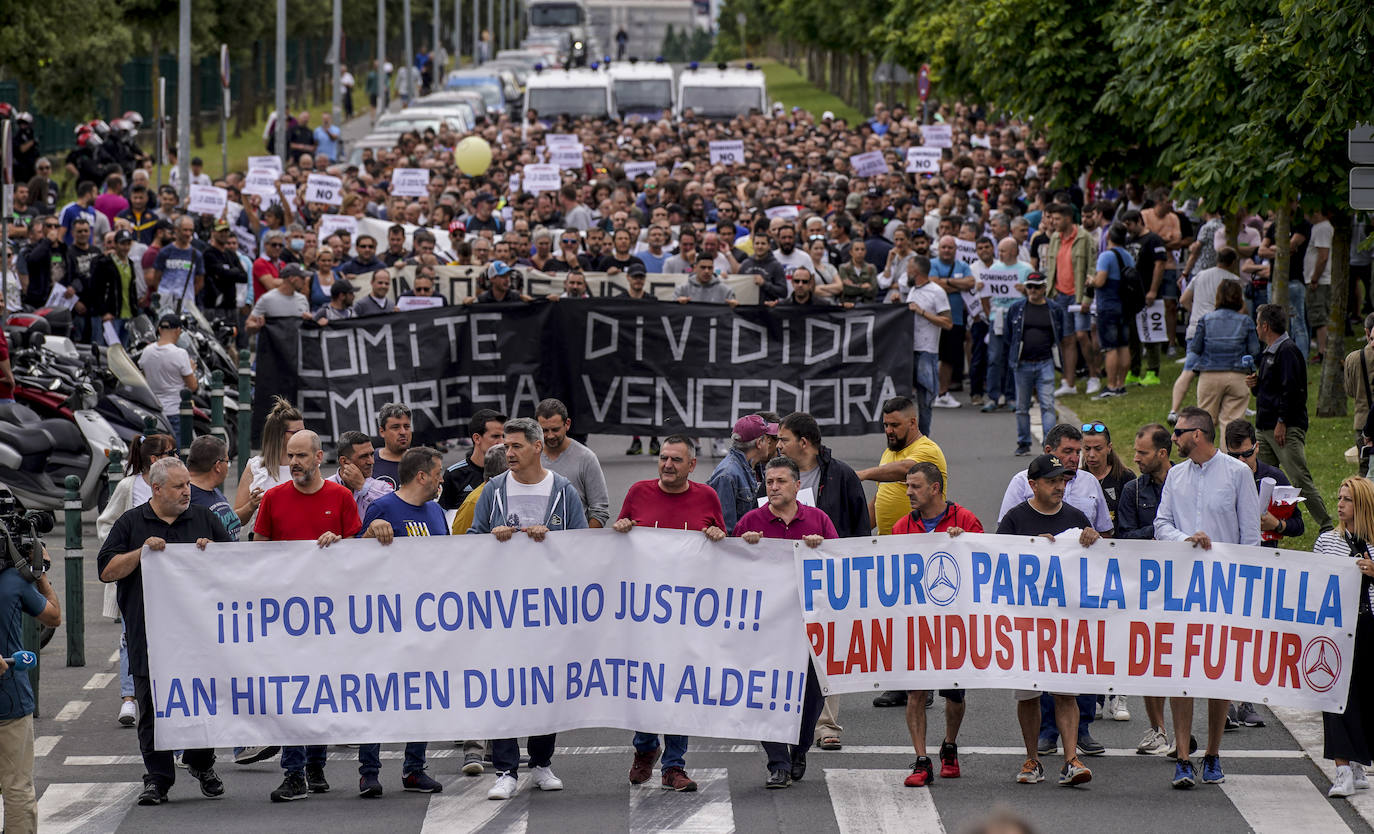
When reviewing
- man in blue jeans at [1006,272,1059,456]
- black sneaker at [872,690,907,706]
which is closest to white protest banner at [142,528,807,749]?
black sneaker at [872,690,907,706]

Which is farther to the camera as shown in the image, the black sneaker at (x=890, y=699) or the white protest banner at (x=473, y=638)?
the black sneaker at (x=890, y=699)

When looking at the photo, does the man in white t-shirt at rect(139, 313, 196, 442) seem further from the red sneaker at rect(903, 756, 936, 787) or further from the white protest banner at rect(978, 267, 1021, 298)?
the red sneaker at rect(903, 756, 936, 787)

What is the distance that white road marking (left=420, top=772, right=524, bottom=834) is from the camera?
930 cm

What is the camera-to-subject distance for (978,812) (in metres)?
9.55

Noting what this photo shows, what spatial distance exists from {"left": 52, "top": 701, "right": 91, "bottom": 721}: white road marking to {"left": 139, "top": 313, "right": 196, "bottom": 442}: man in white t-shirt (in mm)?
6332

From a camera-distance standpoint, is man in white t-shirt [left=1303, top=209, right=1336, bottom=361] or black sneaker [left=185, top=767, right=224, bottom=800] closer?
black sneaker [left=185, top=767, right=224, bottom=800]

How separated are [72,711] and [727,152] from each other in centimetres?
2416

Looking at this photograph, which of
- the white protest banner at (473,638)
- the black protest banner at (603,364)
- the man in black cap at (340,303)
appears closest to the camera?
the white protest banner at (473,638)

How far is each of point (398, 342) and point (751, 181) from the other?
15.6 meters

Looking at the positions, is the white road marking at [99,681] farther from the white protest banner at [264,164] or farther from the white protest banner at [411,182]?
the white protest banner at [264,164]

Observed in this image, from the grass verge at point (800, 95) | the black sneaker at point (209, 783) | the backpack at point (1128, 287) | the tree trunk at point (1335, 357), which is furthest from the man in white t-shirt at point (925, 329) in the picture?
the grass verge at point (800, 95)

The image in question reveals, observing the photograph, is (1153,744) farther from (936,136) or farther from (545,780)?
(936,136)

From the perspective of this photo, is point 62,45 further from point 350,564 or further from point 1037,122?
point 350,564

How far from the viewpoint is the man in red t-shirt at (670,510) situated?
9992mm
